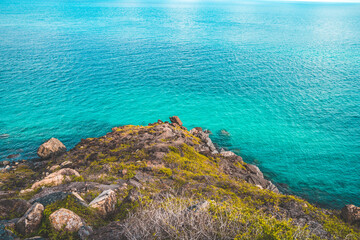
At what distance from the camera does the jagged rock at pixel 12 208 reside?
12.4m

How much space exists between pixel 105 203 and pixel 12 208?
5038mm

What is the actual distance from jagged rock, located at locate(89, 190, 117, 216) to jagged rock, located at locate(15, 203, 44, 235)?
2778 mm

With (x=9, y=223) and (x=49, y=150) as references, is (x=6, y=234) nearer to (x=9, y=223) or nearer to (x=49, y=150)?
(x=9, y=223)

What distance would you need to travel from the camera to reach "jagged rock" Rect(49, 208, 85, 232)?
35.4 feet

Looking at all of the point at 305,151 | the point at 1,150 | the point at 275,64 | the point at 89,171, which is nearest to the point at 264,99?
the point at 305,151

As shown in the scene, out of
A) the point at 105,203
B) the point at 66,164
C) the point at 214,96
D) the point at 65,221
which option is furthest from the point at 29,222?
the point at 214,96

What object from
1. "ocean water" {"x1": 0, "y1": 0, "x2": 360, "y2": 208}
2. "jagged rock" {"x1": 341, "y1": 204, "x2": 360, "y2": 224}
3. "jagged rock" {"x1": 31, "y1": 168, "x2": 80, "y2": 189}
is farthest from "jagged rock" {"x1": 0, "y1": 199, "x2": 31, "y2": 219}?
"jagged rock" {"x1": 341, "y1": 204, "x2": 360, "y2": 224}

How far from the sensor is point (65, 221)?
11.0 metres

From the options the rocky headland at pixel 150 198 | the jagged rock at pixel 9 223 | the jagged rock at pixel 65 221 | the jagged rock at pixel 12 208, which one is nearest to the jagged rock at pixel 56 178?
the rocky headland at pixel 150 198

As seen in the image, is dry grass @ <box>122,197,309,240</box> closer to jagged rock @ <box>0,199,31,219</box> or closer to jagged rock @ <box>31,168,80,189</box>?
jagged rock @ <box>0,199,31,219</box>

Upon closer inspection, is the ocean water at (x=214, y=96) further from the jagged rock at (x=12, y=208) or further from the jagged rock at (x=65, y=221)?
the jagged rock at (x=65, y=221)

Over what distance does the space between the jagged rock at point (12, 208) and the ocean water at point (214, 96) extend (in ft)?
68.8

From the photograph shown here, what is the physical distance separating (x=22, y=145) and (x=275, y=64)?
60.3 metres

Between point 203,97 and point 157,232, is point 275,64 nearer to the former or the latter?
point 203,97
